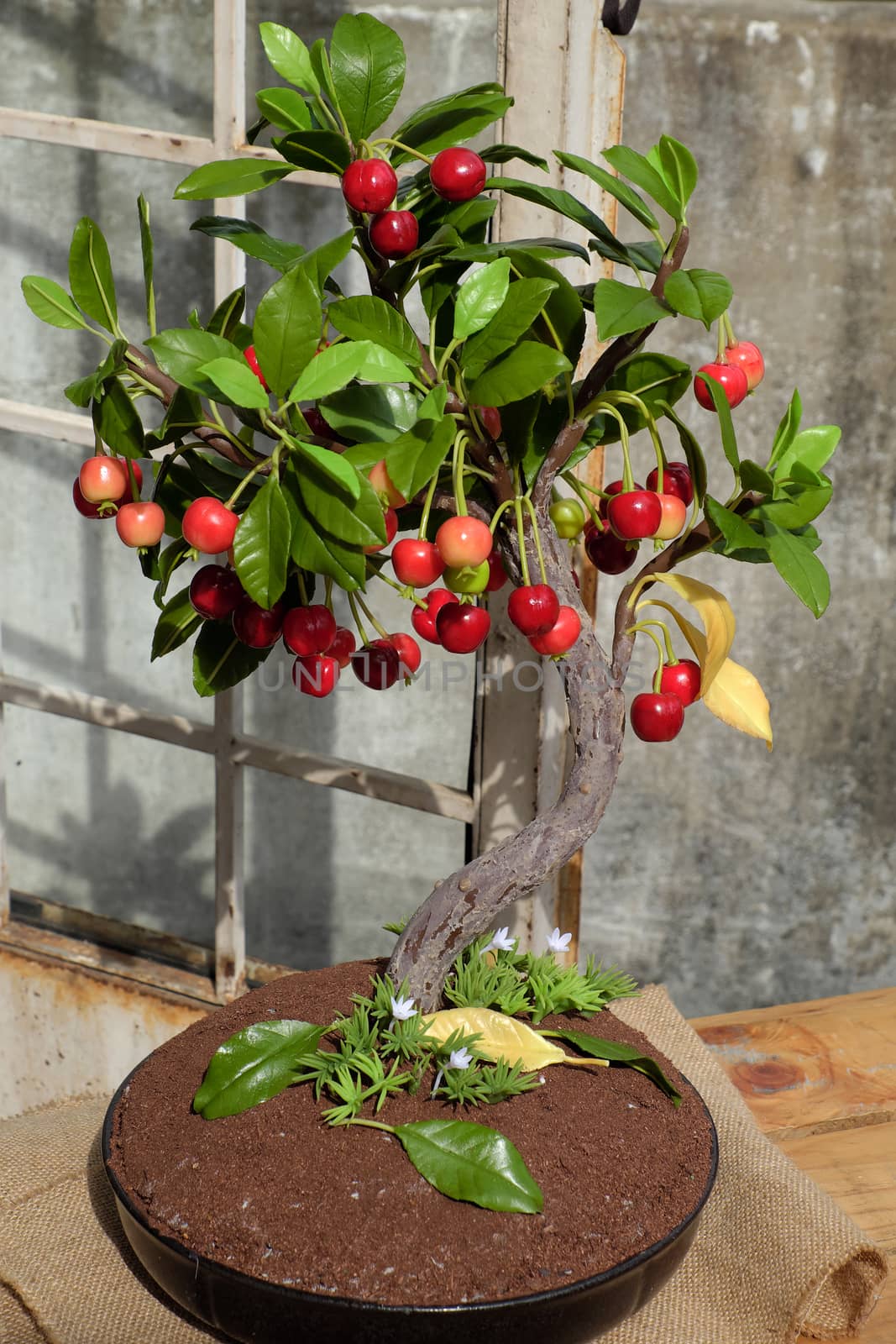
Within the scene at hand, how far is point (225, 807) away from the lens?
1210mm

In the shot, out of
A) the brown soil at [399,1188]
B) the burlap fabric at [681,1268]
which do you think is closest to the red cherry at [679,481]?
the brown soil at [399,1188]

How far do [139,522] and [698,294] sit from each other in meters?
0.29

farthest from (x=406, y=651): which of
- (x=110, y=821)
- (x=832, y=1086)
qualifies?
(x=110, y=821)

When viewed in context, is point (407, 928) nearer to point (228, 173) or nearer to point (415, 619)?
point (415, 619)

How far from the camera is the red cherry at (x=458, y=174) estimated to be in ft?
1.99

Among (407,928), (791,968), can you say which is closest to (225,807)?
(407,928)

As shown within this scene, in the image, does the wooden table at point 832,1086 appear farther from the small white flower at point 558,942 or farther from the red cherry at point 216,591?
the red cherry at point 216,591

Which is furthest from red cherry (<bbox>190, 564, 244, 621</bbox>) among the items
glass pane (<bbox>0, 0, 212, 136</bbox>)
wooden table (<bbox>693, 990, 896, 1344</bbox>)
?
glass pane (<bbox>0, 0, 212, 136</bbox>)

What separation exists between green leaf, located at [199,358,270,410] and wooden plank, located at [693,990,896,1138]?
71cm

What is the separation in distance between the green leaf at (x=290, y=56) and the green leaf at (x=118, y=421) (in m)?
0.18

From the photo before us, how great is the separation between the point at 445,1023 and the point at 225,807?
1.75 ft

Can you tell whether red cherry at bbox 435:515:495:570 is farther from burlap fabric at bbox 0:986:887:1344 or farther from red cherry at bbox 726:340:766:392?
burlap fabric at bbox 0:986:887:1344

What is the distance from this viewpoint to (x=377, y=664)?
0.72 meters

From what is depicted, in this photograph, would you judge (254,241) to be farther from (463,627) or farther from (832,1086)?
(832,1086)
